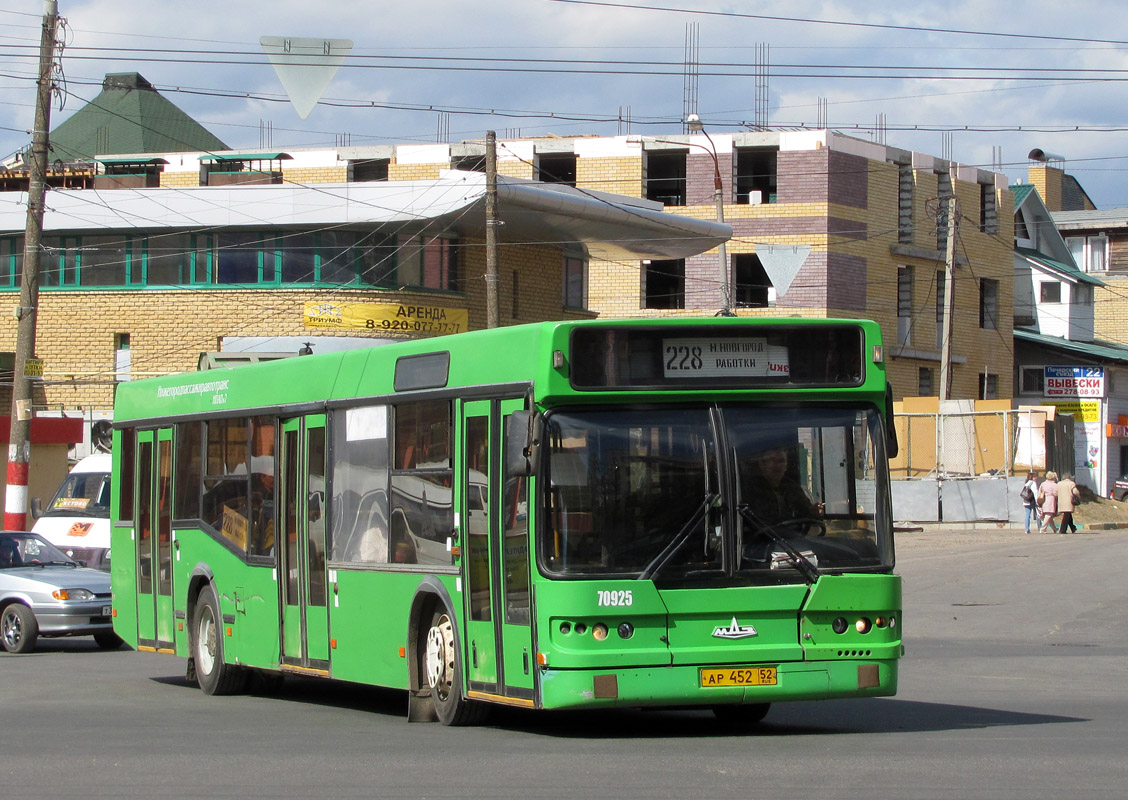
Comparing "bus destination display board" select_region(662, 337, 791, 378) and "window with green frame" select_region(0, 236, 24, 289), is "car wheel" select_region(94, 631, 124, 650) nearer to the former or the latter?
"bus destination display board" select_region(662, 337, 791, 378)

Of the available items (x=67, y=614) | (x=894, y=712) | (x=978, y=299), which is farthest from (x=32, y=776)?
(x=978, y=299)

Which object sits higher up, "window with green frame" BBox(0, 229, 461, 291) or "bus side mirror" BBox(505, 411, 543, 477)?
"window with green frame" BBox(0, 229, 461, 291)

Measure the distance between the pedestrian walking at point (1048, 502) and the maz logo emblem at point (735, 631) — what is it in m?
32.2

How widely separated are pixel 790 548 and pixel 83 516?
16189 millimetres

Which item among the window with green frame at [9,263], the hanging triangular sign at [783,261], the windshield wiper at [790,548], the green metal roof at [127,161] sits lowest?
the windshield wiper at [790,548]

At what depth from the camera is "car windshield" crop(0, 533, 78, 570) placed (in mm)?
19406

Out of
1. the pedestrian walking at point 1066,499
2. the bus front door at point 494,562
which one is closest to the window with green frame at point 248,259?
the pedestrian walking at point 1066,499

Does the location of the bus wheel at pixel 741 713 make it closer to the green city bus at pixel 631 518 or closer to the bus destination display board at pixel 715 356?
the green city bus at pixel 631 518

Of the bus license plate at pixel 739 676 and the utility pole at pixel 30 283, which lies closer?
the bus license plate at pixel 739 676

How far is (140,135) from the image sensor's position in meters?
76.2

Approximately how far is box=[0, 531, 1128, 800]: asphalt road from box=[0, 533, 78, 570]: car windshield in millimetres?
3012

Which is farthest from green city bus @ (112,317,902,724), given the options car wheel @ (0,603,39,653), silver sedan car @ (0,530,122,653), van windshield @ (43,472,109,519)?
van windshield @ (43,472,109,519)

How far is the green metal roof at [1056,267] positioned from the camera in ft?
220

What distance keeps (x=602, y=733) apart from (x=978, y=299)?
55754 mm
